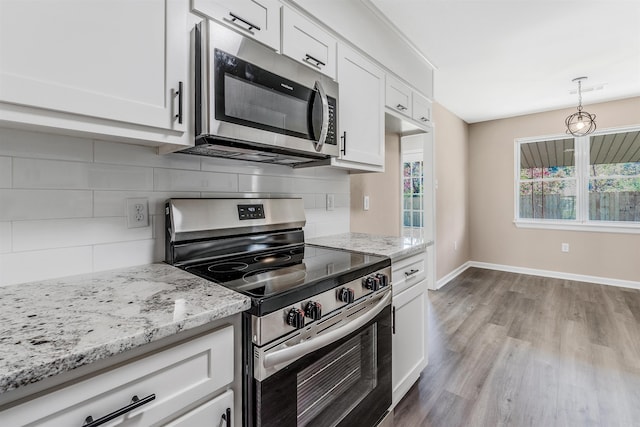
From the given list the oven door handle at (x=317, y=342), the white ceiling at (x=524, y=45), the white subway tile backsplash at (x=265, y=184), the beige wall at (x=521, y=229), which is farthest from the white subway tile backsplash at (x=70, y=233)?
the beige wall at (x=521, y=229)

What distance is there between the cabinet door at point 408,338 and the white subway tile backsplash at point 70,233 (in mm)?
1273

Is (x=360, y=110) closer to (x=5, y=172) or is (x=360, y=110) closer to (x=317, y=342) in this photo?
(x=317, y=342)

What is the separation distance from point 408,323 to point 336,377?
2.36 ft

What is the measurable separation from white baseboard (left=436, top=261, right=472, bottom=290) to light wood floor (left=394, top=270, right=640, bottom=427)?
37cm

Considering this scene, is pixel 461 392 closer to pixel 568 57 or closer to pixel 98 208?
pixel 98 208

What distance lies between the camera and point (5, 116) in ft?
2.40

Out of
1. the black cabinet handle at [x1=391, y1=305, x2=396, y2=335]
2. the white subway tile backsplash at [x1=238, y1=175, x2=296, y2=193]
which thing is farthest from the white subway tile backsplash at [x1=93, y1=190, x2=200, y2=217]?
the black cabinet handle at [x1=391, y1=305, x2=396, y2=335]

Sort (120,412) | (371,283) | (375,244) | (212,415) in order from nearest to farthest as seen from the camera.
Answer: (120,412) < (212,415) < (371,283) < (375,244)

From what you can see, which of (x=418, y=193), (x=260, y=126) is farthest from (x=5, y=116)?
(x=418, y=193)

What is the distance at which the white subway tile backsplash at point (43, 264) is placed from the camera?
93 centimetres

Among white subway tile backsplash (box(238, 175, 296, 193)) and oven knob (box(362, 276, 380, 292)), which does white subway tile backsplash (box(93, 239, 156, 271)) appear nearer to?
white subway tile backsplash (box(238, 175, 296, 193))

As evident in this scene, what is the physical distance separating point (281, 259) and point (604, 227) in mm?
4818

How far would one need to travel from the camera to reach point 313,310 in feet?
3.26

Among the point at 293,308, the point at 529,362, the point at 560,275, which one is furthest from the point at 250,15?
the point at 560,275
